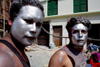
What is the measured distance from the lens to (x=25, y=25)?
31.7 inches

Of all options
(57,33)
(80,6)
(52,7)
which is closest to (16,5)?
(57,33)

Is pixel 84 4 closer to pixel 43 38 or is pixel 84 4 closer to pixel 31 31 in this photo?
pixel 43 38

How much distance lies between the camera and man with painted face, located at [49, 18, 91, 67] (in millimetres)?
1426

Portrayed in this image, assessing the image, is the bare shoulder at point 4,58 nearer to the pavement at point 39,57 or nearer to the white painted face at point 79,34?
the white painted face at point 79,34

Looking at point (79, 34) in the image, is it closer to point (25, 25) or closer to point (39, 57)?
point (25, 25)

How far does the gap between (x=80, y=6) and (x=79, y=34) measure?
21.1ft

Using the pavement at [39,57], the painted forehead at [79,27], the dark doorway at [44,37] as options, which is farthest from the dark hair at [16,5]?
→ the dark doorway at [44,37]

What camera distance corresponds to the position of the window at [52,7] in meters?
7.79

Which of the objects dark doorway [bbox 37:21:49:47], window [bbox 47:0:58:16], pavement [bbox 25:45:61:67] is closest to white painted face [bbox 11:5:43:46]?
pavement [bbox 25:45:61:67]

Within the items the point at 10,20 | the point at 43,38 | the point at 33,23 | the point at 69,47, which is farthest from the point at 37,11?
the point at 43,38

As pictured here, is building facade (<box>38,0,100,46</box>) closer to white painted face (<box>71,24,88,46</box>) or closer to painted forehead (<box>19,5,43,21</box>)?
white painted face (<box>71,24,88,46</box>)

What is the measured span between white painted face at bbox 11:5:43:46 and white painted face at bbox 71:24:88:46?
3.22ft

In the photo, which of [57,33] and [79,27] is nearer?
[79,27]

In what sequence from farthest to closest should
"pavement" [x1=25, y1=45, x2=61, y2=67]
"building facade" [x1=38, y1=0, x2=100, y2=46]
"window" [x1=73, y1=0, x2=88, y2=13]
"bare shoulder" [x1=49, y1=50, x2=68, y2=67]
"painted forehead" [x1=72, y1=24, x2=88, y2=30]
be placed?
"window" [x1=73, y1=0, x2=88, y2=13] < "building facade" [x1=38, y1=0, x2=100, y2=46] < "pavement" [x1=25, y1=45, x2=61, y2=67] < "painted forehead" [x1=72, y1=24, x2=88, y2=30] < "bare shoulder" [x1=49, y1=50, x2=68, y2=67]
